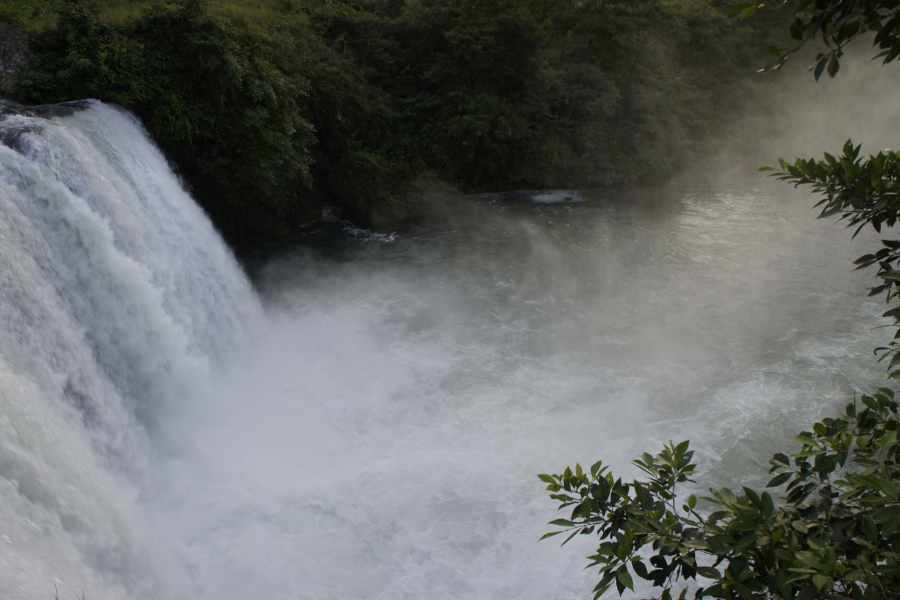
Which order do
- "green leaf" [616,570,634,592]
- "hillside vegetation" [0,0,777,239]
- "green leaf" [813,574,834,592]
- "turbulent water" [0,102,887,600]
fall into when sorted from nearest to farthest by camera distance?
"green leaf" [813,574,834,592]
"green leaf" [616,570,634,592]
"turbulent water" [0,102,887,600]
"hillside vegetation" [0,0,777,239]

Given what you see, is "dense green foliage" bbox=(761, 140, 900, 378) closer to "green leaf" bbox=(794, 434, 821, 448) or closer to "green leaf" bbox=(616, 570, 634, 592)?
"green leaf" bbox=(794, 434, 821, 448)

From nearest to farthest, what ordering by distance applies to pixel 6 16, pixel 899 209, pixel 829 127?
pixel 899 209 → pixel 6 16 → pixel 829 127

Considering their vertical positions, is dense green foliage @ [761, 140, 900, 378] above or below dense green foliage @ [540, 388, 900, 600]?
above

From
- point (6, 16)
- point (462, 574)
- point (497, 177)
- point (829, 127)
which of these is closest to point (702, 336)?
→ point (462, 574)

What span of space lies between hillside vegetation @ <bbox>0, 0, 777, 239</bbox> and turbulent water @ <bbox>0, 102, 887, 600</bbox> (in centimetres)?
148

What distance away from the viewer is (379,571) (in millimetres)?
5277

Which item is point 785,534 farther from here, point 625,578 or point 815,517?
point 625,578

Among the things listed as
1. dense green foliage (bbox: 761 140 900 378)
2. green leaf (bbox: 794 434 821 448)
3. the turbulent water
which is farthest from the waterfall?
dense green foliage (bbox: 761 140 900 378)

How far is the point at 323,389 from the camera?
7.80 meters

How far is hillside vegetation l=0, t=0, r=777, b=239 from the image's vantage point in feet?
29.5

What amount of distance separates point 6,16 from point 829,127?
27.0 meters

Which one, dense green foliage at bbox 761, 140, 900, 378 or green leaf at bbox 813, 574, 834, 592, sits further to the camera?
dense green foliage at bbox 761, 140, 900, 378

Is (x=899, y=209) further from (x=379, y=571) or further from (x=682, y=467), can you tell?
(x=379, y=571)

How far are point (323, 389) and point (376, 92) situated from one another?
10333 mm
